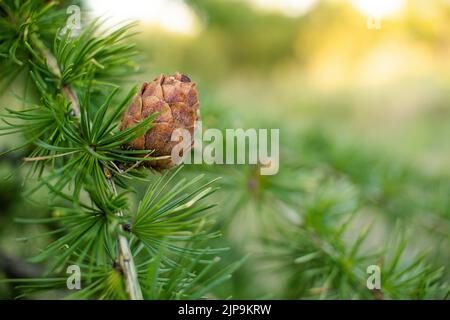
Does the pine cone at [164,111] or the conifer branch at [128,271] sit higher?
the pine cone at [164,111]

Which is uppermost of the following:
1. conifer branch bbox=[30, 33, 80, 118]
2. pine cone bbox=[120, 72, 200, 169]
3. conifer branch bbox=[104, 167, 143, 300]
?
conifer branch bbox=[30, 33, 80, 118]

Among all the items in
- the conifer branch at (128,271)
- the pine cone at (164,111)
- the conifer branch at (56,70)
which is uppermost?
the conifer branch at (56,70)

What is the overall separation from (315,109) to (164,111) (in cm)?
267

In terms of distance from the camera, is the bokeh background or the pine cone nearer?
the pine cone

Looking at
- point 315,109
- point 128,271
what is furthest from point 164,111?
point 315,109

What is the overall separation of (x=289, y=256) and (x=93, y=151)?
0.21 m

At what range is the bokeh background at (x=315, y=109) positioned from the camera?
43 centimetres

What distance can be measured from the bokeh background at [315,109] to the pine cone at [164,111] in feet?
0.27

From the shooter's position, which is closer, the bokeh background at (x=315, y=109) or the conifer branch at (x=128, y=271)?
the conifer branch at (x=128, y=271)

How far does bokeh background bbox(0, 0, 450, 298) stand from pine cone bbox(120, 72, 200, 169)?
0.08 meters

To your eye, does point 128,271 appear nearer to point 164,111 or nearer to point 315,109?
point 164,111

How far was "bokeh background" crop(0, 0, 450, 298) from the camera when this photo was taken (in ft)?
1.42

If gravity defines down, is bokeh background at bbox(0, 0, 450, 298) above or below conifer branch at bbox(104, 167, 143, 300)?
above
